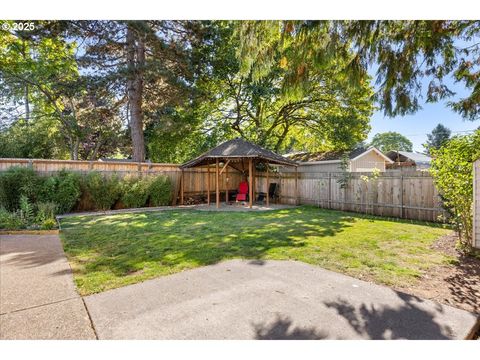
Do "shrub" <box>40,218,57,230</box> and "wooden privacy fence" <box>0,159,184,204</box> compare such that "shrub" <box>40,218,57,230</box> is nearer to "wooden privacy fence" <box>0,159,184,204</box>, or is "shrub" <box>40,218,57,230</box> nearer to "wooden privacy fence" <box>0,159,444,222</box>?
"wooden privacy fence" <box>0,159,184,204</box>

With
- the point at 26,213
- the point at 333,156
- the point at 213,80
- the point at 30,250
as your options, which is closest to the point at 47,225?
the point at 26,213

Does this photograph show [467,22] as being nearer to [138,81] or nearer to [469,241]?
[469,241]

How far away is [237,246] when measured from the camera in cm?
416

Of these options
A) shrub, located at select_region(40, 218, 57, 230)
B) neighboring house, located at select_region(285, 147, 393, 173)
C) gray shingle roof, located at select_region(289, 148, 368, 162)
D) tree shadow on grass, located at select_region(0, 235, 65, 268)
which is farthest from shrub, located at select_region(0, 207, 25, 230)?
gray shingle roof, located at select_region(289, 148, 368, 162)

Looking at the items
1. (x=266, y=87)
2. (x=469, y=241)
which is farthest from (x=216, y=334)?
(x=266, y=87)

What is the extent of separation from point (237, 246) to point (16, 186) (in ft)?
20.1

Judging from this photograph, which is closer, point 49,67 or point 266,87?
point 49,67

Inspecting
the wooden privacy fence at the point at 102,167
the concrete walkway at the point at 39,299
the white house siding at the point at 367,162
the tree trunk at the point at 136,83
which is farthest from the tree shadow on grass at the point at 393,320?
the white house siding at the point at 367,162

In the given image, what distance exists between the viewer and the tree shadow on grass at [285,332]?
1.78 metres

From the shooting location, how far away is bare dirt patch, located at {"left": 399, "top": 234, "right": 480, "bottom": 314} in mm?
2367

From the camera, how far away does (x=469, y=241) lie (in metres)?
4.02

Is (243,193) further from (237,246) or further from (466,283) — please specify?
(466,283)

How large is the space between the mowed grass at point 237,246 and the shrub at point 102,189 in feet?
5.28
